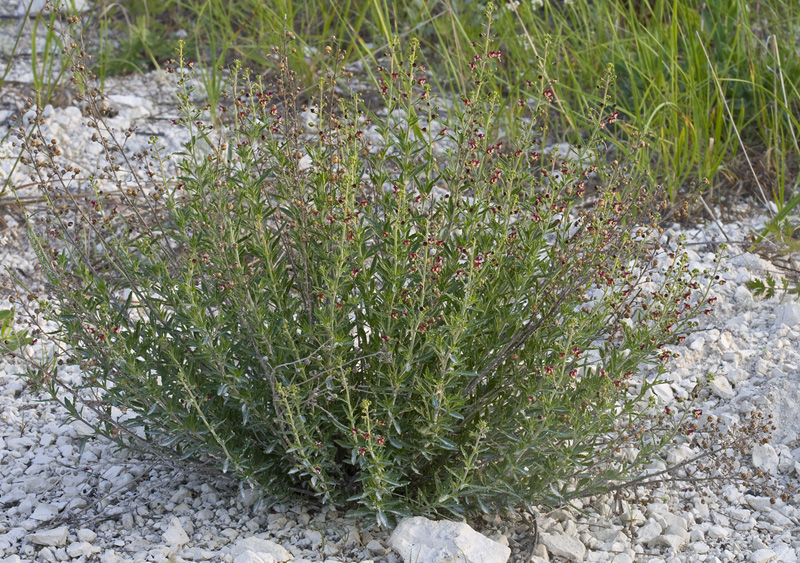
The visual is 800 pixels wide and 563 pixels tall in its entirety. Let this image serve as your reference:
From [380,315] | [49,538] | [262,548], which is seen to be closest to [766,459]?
[380,315]

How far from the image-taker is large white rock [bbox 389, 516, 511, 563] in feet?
7.80

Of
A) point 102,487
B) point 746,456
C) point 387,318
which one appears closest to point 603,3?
point 746,456

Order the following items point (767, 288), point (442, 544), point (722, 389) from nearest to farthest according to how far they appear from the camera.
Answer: point (442, 544)
point (722, 389)
point (767, 288)

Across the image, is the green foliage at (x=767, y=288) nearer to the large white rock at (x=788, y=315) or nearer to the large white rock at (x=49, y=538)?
the large white rock at (x=788, y=315)

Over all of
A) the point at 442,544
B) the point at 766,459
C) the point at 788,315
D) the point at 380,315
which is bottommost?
the point at 766,459

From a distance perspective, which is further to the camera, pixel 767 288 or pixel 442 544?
pixel 767 288

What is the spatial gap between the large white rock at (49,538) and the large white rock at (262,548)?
0.55 m

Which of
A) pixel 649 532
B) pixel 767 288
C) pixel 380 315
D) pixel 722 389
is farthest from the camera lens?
pixel 767 288

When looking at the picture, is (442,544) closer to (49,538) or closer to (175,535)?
(175,535)

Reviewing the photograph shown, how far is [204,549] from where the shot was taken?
2547mm

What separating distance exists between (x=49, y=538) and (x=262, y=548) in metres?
0.68

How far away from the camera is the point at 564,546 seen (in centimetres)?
264

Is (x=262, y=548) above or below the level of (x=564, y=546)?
above

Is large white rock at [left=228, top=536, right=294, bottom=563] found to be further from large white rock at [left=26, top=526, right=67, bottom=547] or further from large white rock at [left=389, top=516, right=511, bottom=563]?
A: large white rock at [left=26, top=526, right=67, bottom=547]
